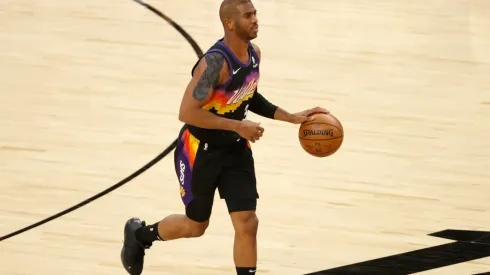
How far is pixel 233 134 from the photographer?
6.83 meters

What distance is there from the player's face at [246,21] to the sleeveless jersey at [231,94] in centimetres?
15

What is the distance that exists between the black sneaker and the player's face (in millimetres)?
1717

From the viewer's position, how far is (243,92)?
671cm

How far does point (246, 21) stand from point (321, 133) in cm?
93

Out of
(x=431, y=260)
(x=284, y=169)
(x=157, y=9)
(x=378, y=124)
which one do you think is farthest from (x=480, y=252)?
(x=157, y=9)

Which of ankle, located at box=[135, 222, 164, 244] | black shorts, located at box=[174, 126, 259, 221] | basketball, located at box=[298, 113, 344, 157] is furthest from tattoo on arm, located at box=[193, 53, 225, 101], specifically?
ankle, located at box=[135, 222, 164, 244]

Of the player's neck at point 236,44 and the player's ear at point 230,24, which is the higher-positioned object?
the player's ear at point 230,24

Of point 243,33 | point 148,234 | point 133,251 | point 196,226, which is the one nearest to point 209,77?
point 243,33

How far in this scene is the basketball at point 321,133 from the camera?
22.9 ft

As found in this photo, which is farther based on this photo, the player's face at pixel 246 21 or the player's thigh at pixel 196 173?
the player's thigh at pixel 196 173

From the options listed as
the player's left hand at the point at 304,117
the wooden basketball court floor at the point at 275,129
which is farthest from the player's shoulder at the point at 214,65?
the wooden basketball court floor at the point at 275,129

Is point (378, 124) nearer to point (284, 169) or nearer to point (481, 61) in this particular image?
point (284, 169)

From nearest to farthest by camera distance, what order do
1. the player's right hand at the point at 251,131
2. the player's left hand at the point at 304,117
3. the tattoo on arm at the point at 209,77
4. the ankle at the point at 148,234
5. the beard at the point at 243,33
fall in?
the player's right hand at the point at 251,131 → the tattoo on arm at the point at 209,77 → the beard at the point at 243,33 → the player's left hand at the point at 304,117 → the ankle at the point at 148,234

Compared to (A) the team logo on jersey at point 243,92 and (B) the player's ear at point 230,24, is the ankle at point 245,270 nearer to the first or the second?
(A) the team logo on jersey at point 243,92
